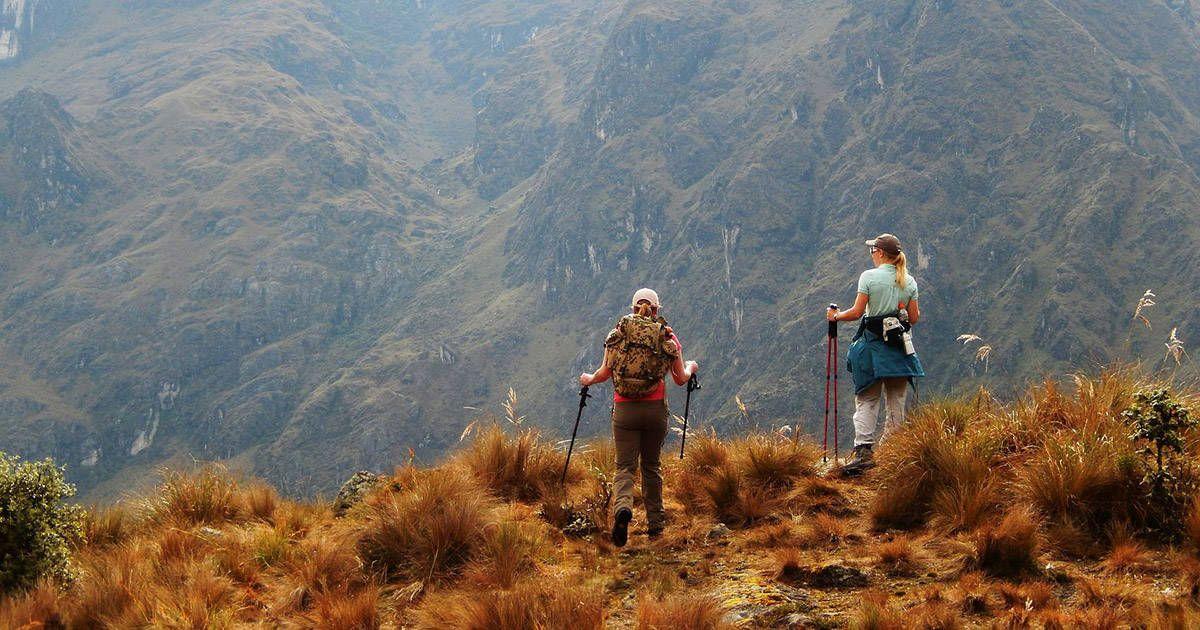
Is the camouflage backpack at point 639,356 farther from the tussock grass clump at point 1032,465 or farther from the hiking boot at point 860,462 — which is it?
the hiking boot at point 860,462

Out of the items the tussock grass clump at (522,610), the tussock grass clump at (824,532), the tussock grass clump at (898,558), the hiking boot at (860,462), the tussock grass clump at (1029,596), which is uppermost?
the tussock grass clump at (522,610)

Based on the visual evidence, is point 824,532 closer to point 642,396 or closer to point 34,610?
point 642,396

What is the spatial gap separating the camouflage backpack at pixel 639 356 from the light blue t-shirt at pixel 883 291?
9.68 feet

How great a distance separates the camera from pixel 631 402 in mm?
8258

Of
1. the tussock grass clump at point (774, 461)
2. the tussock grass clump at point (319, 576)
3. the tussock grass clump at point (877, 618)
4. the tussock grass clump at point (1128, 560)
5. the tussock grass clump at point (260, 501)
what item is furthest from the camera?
the tussock grass clump at point (260, 501)

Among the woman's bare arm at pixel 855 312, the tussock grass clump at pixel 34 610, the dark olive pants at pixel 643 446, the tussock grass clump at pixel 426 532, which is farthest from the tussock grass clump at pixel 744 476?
the tussock grass clump at pixel 34 610

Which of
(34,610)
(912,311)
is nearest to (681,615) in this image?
(34,610)

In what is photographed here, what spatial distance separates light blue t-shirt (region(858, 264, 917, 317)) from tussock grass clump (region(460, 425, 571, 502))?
430 cm

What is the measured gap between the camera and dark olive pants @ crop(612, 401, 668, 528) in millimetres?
8195

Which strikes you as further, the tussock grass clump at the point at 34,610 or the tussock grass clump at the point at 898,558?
the tussock grass clump at the point at 898,558

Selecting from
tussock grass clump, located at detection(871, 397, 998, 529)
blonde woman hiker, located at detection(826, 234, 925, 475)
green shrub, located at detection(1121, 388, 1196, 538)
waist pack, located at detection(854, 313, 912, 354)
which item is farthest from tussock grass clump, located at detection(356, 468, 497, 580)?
green shrub, located at detection(1121, 388, 1196, 538)

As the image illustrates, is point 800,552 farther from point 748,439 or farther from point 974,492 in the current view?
point 748,439

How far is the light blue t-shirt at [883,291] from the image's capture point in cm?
974

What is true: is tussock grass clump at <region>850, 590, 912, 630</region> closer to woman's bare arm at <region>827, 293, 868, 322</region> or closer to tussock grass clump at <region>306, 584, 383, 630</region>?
tussock grass clump at <region>306, 584, 383, 630</region>
